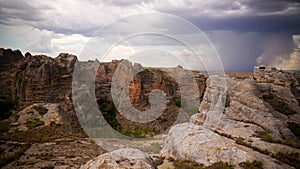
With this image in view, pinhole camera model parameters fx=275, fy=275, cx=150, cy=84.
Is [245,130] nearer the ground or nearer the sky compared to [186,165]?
nearer the sky

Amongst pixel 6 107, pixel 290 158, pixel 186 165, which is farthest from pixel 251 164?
pixel 6 107

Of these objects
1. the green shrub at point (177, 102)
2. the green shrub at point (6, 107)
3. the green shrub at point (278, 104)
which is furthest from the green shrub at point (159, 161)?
the green shrub at point (6, 107)

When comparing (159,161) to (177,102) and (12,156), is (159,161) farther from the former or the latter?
(177,102)

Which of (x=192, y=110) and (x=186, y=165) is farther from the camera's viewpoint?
(x=192, y=110)

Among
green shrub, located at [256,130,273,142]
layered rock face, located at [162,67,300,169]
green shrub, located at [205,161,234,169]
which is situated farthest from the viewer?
green shrub, located at [256,130,273,142]

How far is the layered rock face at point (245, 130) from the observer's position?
2027 cm

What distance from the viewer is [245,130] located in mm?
25406

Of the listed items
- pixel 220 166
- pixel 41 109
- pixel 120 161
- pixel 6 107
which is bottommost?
pixel 6 107

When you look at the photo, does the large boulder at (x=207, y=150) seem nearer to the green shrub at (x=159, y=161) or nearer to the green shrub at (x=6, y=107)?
the green shrub at (x=159, y=161)

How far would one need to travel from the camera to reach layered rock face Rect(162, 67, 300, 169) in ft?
66.5

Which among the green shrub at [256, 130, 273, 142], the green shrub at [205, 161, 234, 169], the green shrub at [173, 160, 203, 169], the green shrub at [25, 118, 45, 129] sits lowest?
the green shrub at [25, 118, 45, 129]

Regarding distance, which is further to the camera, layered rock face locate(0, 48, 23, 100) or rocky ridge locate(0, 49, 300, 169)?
layered rock face locate(0, 48, 23, 100)

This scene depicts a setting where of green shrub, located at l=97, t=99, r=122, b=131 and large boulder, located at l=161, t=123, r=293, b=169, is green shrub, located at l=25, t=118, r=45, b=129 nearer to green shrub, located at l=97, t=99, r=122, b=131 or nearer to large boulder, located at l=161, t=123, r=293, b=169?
green shrub, located at l=97, t=99, r=122, b=131

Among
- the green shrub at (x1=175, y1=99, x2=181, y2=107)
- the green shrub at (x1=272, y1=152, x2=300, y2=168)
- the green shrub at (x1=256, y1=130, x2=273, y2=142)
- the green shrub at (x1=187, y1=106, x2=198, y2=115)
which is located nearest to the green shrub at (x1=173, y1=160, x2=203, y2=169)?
the green shrub at (x1=272, y1=152, x2=300, y2=168)
